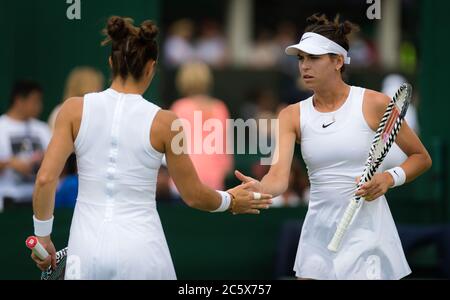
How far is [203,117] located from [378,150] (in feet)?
13.7

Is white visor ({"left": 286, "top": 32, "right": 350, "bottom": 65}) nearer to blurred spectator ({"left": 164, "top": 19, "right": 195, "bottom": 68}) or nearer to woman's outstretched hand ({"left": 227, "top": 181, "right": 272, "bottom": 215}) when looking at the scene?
woman's outstretched hand ({"left": 227, "top": 181, "right": 272, "bottom": 215})

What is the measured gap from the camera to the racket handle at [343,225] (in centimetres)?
586

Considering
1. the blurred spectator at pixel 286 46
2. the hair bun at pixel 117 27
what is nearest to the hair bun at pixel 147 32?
the hair bun at pixel 117 27

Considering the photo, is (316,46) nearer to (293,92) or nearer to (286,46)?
(293,92)

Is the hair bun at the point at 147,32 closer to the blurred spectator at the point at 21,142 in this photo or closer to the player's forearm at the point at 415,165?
the player's forearm at the point at 415,165

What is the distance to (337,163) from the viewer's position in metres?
6.00

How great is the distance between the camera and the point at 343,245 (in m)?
5.95

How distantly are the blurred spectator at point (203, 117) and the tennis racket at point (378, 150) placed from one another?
13.0 ft

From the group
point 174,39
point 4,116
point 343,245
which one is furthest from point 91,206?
point 174,39

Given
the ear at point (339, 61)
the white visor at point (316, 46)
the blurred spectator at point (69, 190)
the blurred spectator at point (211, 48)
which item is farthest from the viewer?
the blurred spectator at point (211, 48)

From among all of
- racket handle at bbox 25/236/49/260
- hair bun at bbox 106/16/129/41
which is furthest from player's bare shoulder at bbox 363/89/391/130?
racket handle at bbox 25/236/49/260

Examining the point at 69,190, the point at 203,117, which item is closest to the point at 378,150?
the point at 69,190
